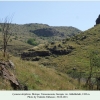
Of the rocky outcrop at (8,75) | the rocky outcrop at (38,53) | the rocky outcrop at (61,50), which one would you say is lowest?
the rocky outcrop at (38,53)

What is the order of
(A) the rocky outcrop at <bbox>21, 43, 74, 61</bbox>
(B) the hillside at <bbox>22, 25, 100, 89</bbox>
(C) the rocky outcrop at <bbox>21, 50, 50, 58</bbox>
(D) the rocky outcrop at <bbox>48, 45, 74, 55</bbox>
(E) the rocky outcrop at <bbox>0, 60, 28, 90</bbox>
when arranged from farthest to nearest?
(C) the rocky outcrop at <bbox>21, 50, 50, 58</bbox>, (A) the rocky outcrop at <bbox>21, 43, 74, 61</bbox>, (D) the rocky outcrop at <bbox>48, 45, 74, 55</bbox>, (B) the hillside at <bbox>22, 25, 100, 89</bbox>, (E) the rocky outcrop at <bbox>0, 60, 28, 90</bbox>

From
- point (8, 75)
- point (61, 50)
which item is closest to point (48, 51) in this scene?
point (61, 50)

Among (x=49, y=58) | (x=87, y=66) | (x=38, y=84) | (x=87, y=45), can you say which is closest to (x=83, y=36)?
(x=87, y=45)

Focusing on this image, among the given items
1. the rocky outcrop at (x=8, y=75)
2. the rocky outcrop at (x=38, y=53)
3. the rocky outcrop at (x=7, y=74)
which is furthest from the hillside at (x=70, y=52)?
the rocky outcrop at (x=7, y=74)

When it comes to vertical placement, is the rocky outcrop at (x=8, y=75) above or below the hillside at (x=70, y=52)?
above

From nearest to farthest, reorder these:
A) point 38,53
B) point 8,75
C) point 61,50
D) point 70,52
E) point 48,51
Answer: point 8,75, point 70,52, point 61,50, point 48,51, point 38,53

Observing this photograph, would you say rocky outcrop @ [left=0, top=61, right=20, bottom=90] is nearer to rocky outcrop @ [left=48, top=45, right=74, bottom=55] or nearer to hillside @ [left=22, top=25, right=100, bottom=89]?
hillside @ [left=22, top=25, right=100, bottom=89]

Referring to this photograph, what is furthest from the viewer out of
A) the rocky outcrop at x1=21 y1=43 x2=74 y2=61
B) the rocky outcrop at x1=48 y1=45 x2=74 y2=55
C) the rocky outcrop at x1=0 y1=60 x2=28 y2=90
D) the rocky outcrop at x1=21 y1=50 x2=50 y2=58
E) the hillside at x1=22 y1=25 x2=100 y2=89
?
the rocky outcrop at x1=21 y1=50 x2=50 y2=58

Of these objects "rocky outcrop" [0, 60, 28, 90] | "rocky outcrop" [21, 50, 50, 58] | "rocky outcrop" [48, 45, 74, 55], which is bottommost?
"rocky outcrop" [21, 50, 50, 58]

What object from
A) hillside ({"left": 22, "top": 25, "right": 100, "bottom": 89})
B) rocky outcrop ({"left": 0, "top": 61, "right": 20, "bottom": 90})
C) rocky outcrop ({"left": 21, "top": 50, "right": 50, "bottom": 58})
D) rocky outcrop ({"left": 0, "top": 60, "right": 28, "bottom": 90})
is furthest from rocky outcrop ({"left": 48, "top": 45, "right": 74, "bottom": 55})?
rocky outcrop ({"left": 0, "top": 61, "right": 20, "bottom": 90})

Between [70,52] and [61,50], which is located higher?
[61,50]

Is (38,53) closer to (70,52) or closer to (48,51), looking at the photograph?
(48,51)

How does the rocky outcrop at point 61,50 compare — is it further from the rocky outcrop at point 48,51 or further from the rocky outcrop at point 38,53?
the rocky outcrop at point 38,53
